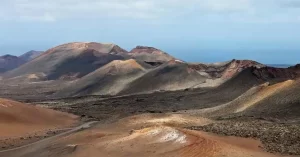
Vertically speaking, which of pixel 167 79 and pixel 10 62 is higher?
pixel 10 62

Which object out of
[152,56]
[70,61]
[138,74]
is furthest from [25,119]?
[152,56]

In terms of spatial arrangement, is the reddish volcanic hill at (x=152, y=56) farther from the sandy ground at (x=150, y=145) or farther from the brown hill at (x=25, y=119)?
the sandy ground at (x=150, y=145)

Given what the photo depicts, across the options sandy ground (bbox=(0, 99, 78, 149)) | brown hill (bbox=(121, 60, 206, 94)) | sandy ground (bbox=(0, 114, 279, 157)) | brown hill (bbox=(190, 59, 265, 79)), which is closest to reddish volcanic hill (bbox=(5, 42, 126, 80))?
brown hill (bbox=(190, 59, 265, 79))

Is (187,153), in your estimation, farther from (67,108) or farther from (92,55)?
(92,55)

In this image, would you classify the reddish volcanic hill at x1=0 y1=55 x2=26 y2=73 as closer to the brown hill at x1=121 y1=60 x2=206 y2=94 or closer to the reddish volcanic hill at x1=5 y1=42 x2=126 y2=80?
the reddish volcanic hill at x1=5 y1=42 x2=126 y2=80

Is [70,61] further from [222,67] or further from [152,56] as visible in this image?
[222,67]

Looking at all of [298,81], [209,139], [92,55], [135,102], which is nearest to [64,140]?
[209,139]

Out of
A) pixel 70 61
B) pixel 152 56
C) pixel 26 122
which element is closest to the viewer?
pixel 26 122
